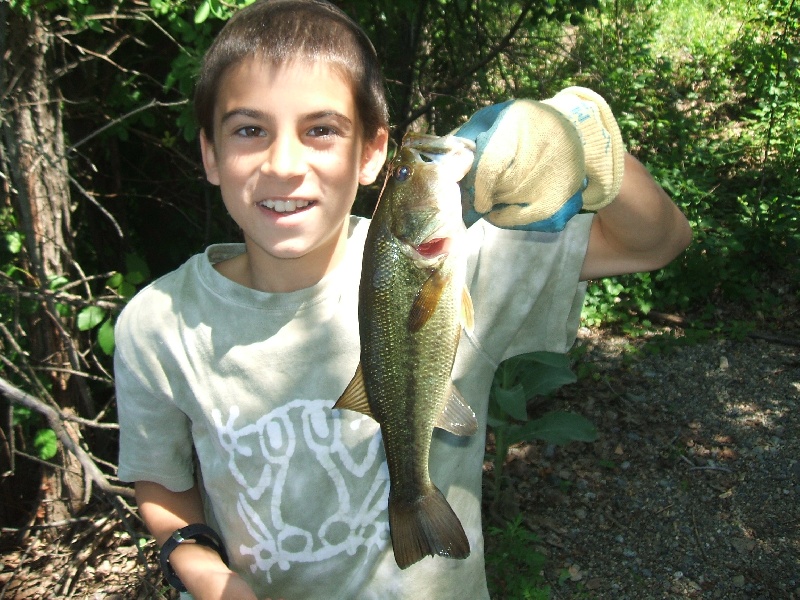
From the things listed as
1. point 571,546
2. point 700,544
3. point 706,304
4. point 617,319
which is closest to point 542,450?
point 571,546

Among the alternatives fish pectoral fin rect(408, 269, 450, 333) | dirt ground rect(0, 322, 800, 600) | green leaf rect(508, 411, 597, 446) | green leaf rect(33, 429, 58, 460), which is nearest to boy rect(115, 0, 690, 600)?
fish pectoral fin rect(408, 269, 450, 333)

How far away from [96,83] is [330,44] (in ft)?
8.56

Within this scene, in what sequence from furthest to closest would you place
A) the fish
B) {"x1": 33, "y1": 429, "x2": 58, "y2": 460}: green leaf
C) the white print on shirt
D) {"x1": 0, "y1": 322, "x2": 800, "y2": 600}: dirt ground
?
{"x1": 0, "y1": 322, "x2": 800, "y2": 600}: dirt ground → {"x1": 33, "y1": 429, "x2": 58, "y2": 460}: green leaf → the white print on shirt → the fish

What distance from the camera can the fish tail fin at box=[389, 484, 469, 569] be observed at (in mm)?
1686

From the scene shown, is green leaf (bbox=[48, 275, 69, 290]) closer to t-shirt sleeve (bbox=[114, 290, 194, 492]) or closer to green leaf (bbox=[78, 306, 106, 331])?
green leaf (bbox=[78, 306, 106, 331])

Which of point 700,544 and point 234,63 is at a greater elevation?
point 234,63

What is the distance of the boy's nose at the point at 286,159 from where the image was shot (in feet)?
5.42

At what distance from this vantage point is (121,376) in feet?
6.25

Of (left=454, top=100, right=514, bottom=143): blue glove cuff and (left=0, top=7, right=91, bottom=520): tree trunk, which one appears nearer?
(left=454, top=100, right=514, bottom=143): blue glove cuff

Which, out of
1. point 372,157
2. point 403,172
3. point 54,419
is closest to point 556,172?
point 403,172

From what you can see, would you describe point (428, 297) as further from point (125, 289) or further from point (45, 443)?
point (45, 443)

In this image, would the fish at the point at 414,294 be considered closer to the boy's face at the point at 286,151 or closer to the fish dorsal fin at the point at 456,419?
the fish dorsal fin at the point at 456,419

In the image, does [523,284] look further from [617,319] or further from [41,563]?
[617,319]

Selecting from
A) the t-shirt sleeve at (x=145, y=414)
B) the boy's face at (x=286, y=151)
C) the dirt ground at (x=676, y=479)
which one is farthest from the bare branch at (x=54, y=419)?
the dirt ground at (x=676, y=479)
